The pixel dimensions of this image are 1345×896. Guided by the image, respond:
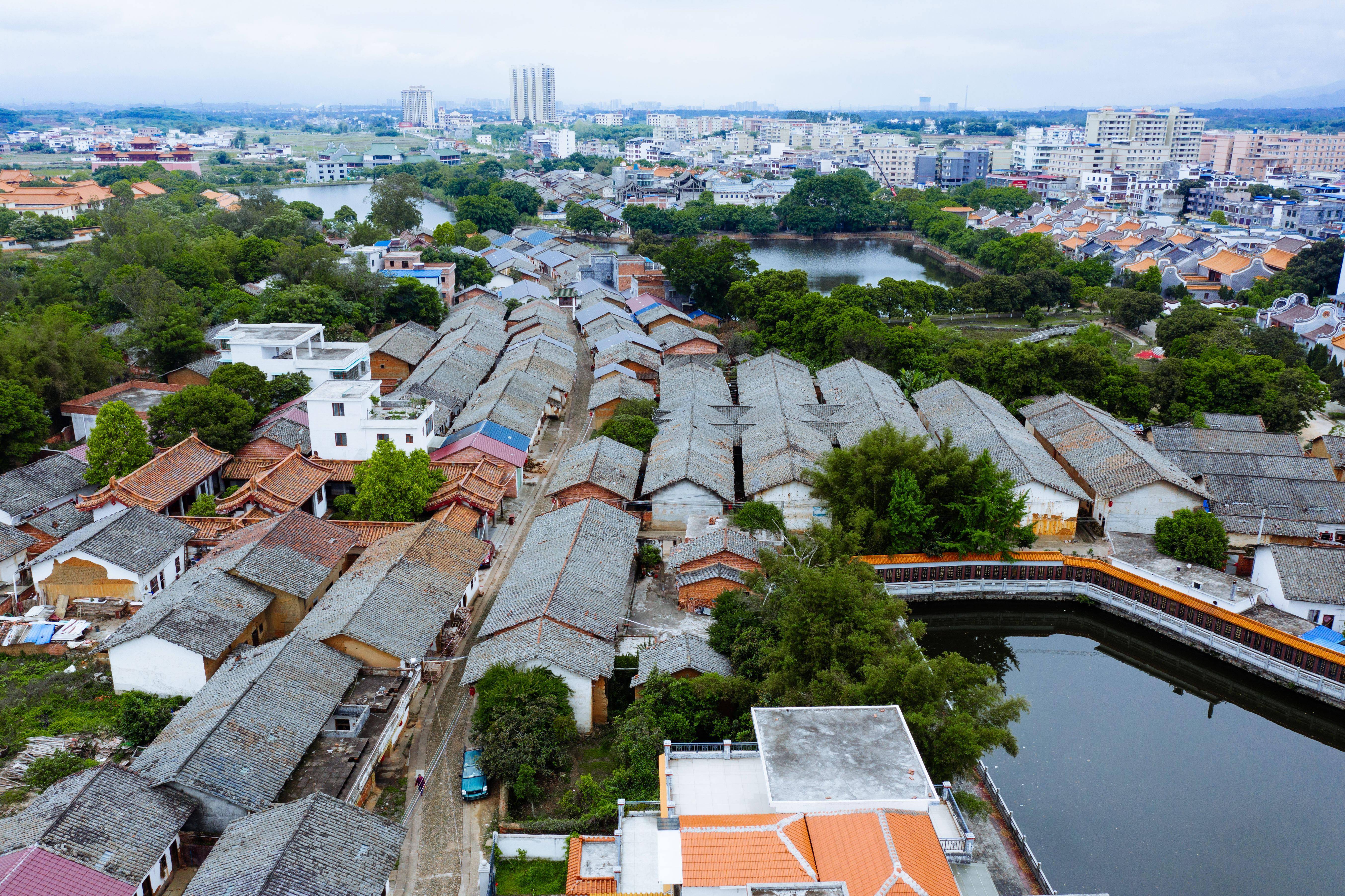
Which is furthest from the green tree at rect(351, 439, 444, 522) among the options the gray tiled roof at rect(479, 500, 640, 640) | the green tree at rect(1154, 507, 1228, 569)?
the green tree at rect(1154, 507, 1228, 569)

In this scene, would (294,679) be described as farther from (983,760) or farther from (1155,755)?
(1155,755)

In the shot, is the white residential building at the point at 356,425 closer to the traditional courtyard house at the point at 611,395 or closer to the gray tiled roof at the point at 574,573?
the gray tiled roof at the point at 574,573

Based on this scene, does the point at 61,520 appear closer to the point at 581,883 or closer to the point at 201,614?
the point at 201,614

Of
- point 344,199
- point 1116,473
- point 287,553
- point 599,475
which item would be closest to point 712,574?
point 599,475

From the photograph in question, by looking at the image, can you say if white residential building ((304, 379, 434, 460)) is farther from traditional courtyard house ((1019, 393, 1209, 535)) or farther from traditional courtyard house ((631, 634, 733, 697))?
traditional courtyard house ((1019, 393, 1209, 535))

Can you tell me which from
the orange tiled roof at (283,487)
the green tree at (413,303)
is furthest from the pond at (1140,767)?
the green tree at (413,303)

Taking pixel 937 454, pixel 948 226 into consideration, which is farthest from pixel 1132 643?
pixel 948 226
